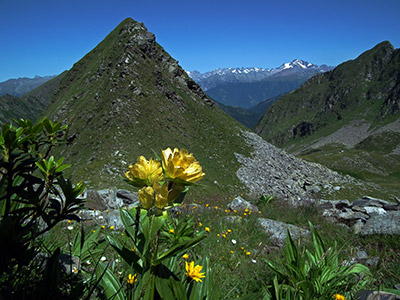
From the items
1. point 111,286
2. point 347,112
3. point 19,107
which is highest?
point 19,107

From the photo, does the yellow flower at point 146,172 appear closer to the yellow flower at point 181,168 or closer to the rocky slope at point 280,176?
the yellow flower at point 181,168

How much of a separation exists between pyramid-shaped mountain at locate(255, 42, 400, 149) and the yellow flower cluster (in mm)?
127336

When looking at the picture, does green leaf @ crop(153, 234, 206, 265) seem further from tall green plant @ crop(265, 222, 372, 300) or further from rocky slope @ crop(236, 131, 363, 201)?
rocky slope @ crop(236, 131, 363, 201)

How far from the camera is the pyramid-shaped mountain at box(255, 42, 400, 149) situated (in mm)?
116750

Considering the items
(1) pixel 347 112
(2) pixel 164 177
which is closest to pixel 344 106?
(1) pixel 347 112

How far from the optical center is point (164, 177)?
1383 mm

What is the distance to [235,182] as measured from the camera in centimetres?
1912

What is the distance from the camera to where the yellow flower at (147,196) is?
4.22 ft

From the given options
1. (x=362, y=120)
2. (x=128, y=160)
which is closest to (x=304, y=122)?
(x=362, y=120)

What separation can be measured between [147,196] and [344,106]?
16095cm

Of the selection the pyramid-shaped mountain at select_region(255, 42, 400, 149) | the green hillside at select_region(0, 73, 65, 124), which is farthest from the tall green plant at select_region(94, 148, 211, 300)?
the green hillside at select_region(0, 73, 65, 124)

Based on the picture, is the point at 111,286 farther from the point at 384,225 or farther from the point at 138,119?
the point at 138,119

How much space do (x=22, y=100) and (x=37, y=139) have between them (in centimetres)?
21851

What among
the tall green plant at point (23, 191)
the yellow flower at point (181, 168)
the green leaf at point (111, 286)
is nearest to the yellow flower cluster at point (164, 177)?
the yellow flower at point (181, 168)
